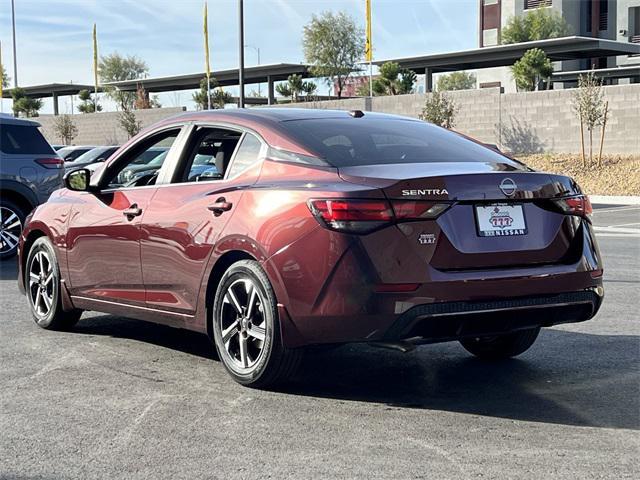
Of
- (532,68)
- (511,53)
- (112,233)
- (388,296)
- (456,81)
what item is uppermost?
(456,81)

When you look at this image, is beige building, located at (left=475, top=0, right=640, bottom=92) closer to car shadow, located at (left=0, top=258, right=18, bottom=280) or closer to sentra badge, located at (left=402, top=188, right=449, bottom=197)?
car shadow, located at (left=0, top=258, right=18, bottom=280)

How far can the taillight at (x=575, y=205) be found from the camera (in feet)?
17.6

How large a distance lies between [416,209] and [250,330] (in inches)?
48.7

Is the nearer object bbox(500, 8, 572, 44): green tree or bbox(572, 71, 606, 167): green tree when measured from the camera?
bbox(572, 71, 606, 167): green tree

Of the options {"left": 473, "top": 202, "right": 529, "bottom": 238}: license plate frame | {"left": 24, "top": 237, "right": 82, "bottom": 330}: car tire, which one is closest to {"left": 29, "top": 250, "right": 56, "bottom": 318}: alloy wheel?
{"left": 24, "top": 237, "right": 82, "bottom": 330}: car tire

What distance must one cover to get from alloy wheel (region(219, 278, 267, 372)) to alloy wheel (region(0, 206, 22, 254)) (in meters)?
7.79

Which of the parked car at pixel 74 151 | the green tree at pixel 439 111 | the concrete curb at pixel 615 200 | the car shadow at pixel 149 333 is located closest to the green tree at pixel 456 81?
the green tree at pixel 439 111

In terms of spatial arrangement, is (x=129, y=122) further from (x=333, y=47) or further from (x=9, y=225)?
(x=9, y=225)

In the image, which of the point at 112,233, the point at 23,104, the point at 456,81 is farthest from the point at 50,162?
the point at 456,81

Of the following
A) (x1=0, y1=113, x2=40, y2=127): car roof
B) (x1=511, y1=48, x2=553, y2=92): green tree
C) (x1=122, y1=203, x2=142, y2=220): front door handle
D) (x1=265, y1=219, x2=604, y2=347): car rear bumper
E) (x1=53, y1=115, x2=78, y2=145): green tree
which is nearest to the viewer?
(x1=265, y1=219, x2=604, y2=347): car rear bumper

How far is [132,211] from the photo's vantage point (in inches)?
252

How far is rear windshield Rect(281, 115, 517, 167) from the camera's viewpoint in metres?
5.45

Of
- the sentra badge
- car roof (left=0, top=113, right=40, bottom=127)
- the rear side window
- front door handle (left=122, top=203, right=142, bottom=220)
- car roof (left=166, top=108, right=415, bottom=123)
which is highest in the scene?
car roof (left=0, top=113, right=40, bottom=127)

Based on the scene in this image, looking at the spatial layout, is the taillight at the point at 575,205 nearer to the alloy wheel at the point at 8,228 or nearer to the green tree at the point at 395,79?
the alloy wheel at the point at 8,228
